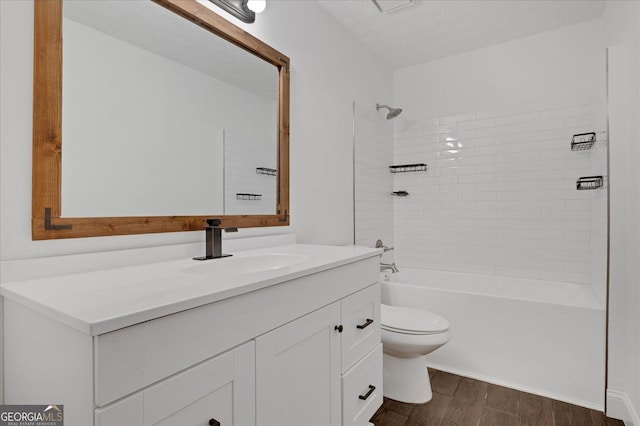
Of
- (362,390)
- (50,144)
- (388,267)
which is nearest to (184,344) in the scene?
(50,144)

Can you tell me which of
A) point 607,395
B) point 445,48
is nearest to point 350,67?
point 445,48

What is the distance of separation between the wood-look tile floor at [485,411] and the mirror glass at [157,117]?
4.37ft

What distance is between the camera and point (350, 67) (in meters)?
2.66

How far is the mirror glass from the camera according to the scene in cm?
113

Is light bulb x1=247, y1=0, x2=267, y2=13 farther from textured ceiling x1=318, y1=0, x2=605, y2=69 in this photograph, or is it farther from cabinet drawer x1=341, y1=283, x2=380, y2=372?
cabinet drawer x1=341, y1=283, x2=380, y2=372

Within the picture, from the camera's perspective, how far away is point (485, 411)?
189 centimetres

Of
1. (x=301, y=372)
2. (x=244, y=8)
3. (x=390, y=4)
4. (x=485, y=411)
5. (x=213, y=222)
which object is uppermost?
(x=390, y=4)

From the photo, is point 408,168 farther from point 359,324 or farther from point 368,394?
point 368,394

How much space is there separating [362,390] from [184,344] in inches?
39.8

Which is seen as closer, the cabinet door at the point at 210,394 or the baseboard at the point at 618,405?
the cabinet door at the point at 210,394

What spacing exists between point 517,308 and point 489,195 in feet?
Result: 3.62

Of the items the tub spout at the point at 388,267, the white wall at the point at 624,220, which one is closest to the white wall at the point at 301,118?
the tub spout at the point at 388,267

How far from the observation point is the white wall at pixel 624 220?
172 cm

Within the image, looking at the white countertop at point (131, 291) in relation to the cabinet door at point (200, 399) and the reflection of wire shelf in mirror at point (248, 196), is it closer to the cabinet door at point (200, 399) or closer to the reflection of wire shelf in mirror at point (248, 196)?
the cabinet door at point (200, 399)
